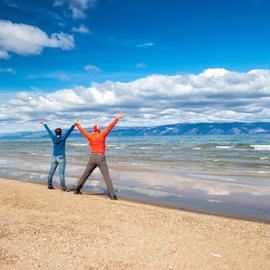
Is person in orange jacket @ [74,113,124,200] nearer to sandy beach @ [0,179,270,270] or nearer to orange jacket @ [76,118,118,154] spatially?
orange jacket @ [76,118,118,154]

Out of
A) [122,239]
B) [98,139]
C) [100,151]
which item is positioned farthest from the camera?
[100,151]

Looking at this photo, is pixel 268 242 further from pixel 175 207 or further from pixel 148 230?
pixel 175 207

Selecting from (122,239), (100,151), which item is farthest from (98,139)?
(122,239)

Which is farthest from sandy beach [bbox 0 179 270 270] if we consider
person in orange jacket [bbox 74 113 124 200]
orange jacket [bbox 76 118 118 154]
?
orange jacket [bbox 76 118 118 154]

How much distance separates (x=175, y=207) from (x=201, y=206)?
0.86 meters

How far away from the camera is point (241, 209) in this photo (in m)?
11.3

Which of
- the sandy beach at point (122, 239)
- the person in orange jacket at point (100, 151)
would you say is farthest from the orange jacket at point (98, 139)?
the sandy beach at point (122, 239)

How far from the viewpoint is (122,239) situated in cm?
715

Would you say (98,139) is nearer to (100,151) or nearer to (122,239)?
(100,151)

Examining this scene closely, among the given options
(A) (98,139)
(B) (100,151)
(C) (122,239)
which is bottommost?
(C) (122,239)

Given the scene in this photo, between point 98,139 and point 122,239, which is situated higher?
point 98,139

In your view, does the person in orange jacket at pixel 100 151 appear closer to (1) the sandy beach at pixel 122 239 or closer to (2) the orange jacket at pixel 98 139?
(2) the orange jacket at pixel 98 139

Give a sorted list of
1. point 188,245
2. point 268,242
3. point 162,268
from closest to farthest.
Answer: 1. point 162,268
2. point 188,245
3. point 268,242

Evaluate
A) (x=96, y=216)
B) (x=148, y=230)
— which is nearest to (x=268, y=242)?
(x=148, y=230)
